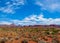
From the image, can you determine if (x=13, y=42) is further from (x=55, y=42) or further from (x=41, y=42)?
(x=55, y=42)

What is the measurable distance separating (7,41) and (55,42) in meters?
8.17

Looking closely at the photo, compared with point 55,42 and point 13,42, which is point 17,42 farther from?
point 55,42

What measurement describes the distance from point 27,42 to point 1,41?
4.36 metres

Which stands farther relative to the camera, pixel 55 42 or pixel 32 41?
pixel 32 41

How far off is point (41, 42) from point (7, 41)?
595 centimetres

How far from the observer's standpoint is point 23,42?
30281mm

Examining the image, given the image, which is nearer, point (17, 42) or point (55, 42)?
point (55, 42)

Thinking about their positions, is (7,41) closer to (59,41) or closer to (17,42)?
(17,42)

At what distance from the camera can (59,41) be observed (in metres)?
29.5

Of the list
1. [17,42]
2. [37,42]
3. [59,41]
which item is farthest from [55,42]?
[17,42]

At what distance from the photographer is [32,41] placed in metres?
32.3

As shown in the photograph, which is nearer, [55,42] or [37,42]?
[55,42]

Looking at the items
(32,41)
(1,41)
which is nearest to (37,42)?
(32,41)

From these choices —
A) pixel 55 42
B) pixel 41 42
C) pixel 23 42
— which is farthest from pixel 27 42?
pixel 55 42
